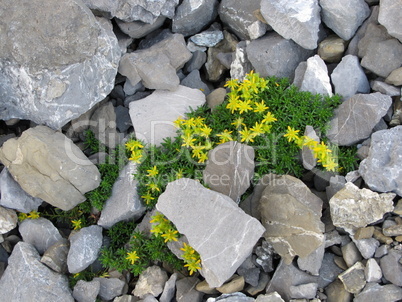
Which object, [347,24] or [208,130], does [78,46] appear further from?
[347,24]

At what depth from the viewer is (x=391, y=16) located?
6199 millimetres

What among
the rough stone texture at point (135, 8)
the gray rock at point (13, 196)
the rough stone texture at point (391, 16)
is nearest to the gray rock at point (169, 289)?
the gray rock at point (13, 196)

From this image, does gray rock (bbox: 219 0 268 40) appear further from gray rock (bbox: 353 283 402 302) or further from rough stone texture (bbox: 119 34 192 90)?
gray rock (bbox: 353 283 402 302)

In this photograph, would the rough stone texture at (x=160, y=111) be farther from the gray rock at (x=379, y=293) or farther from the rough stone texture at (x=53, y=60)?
the gray rock at (x=379, y=293)

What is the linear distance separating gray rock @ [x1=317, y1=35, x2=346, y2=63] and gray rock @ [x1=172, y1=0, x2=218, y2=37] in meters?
1.93

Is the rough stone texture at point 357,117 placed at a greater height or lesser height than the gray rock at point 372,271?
greater

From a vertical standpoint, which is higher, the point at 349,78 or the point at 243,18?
the point at 243,18

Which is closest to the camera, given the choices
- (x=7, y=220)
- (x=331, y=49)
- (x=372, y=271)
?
(x=372, y=271)

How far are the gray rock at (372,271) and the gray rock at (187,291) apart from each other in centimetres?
211

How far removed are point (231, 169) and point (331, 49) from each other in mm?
2496

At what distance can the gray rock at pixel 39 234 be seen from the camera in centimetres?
661

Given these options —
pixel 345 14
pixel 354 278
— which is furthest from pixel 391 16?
pixel 354 278

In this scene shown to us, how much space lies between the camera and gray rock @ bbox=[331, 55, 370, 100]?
6582mm

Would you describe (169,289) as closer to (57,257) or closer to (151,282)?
(151,282)
